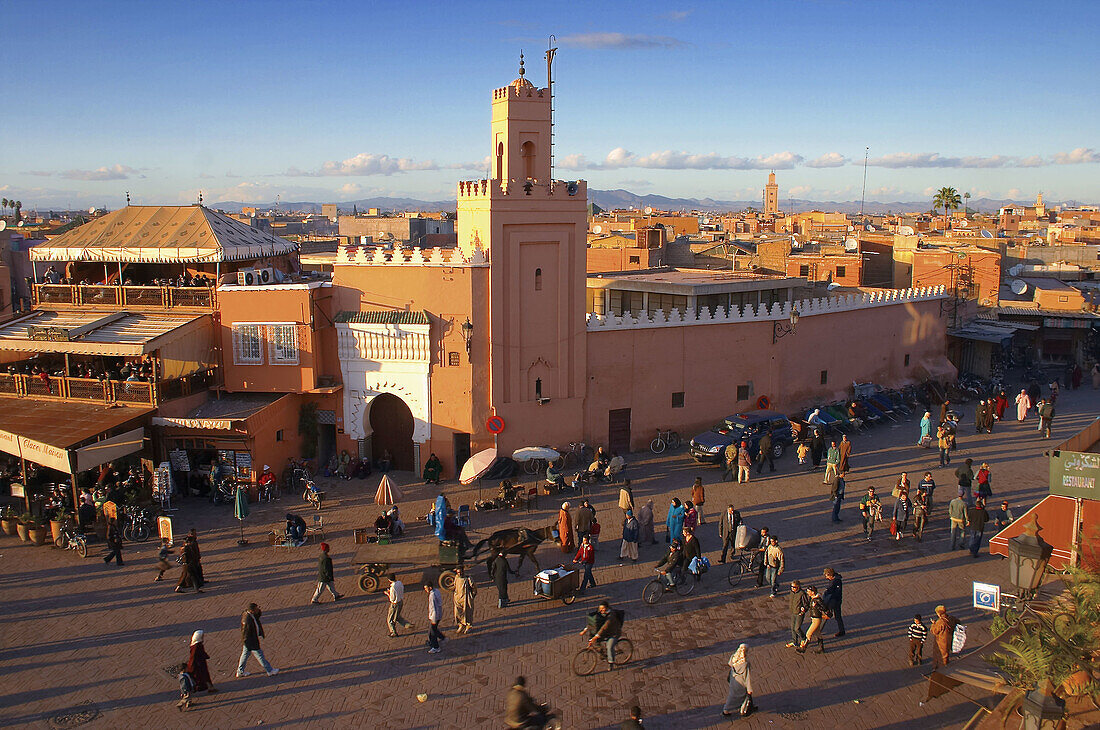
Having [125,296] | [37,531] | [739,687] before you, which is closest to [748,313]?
[739,687]

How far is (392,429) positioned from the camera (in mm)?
22250

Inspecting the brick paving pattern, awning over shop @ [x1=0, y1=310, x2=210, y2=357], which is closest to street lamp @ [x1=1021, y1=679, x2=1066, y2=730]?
the brick paving pattern

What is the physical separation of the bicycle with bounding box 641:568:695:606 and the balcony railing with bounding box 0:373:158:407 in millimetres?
12097

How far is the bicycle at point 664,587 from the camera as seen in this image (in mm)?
13977

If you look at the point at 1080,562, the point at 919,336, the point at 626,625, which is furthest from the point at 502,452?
the point at 919,336

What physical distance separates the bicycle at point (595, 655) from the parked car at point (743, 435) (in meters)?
9.75

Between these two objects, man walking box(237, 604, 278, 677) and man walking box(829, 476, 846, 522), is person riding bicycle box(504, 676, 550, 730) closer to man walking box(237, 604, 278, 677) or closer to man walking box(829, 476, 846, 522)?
man walking box(237, 604, 278, 677)

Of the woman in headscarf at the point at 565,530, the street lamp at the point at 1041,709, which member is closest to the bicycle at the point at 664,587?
the woman in headscarf at the point at 565,530

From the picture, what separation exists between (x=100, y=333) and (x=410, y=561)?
10898 millimetres

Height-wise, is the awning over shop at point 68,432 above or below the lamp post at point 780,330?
below

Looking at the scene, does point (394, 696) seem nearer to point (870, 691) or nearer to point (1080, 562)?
point (870, 691)

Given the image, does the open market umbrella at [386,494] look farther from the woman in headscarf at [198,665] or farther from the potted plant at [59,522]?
the potted plant at [59,522]

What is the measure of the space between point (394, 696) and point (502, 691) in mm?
1453

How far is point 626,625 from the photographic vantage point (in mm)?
13312
